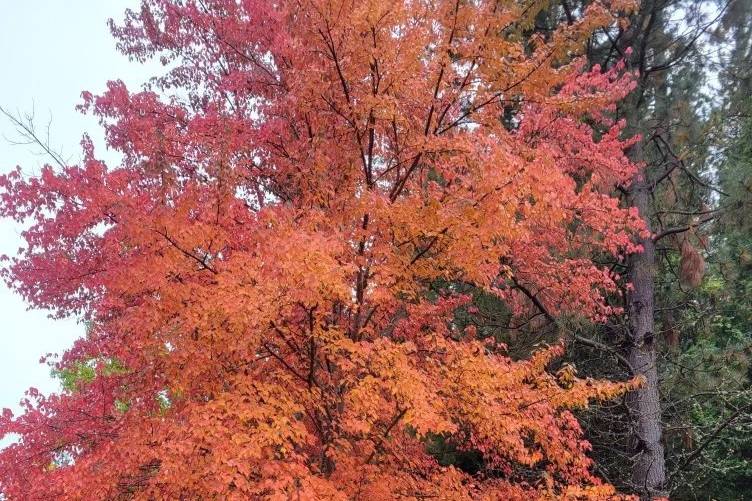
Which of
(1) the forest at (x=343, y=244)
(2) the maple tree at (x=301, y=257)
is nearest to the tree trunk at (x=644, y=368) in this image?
(1) the forest at (x=343, y=244)

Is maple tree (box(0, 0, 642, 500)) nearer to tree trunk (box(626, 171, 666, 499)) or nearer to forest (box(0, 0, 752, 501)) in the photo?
forest (box(0, 0, 752, 501))

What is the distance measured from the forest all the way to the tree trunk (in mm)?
48

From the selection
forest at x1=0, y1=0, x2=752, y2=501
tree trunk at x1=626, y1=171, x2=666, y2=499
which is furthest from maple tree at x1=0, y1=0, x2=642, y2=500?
tree trunk at x1=626, y1=171, x2=666, y2=499

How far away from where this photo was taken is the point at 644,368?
9164 mm

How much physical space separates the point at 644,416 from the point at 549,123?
4901mm

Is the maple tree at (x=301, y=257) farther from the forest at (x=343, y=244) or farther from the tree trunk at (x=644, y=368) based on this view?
the tree trunk at (x=644, y=368)

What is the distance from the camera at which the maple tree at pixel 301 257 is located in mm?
4582

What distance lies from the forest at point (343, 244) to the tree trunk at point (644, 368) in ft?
0.16

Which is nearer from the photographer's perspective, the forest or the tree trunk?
the forest

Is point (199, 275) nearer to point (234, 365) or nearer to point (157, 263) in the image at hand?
point (157, 263)

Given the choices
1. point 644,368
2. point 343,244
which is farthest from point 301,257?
point 644,368

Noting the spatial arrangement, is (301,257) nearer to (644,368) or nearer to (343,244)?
(343,244)

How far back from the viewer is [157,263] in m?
4.81

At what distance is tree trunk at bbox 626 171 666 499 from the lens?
28.3 feet
